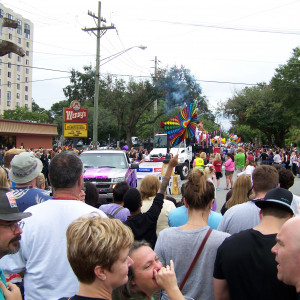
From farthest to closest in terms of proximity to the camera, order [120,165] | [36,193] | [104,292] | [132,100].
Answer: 1. [132,100]
2. [120,165]
3. [36,193]
4. [104,292]

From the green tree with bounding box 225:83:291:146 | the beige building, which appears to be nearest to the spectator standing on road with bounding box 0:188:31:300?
the green tree with bounding box 225:83:291:146

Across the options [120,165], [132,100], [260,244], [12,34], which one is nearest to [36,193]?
[260,244]

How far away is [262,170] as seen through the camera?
12.5 feet

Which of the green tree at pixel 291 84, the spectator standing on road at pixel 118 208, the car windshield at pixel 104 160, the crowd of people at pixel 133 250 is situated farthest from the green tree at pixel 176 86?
the crowd of people at pixel 133 250

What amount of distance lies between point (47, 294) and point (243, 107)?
52.6 metres

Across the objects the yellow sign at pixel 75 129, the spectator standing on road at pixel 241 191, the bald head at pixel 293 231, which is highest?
the yellow sign at pixel 75 129

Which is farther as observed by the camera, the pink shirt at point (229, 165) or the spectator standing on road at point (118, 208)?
the pink shirt at point (229, 165)

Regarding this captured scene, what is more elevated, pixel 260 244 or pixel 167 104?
pixel 167 104

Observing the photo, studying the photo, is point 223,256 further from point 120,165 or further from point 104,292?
point 120,165

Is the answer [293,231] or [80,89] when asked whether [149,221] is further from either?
[80,89]

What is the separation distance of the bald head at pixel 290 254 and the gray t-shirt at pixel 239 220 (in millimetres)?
1545

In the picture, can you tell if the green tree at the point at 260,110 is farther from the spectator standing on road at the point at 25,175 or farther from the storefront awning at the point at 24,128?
the spectator standing on road at the point at 25,175

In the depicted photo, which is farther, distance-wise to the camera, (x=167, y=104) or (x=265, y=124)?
(x=265, y=124)

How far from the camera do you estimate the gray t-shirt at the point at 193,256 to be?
2689mm
